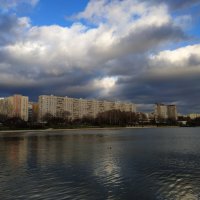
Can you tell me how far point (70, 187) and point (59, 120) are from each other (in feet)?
553

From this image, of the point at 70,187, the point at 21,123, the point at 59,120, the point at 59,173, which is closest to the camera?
the point at 70,187

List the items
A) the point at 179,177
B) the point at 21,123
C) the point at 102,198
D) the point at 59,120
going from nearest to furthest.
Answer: the point at 102,198 < the point at 179,177 < the point at 21,123 < the point at 59,120

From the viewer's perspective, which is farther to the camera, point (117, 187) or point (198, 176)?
point (198, 176)

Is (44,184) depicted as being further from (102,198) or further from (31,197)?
(102,198)

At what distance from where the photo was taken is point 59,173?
799 inches

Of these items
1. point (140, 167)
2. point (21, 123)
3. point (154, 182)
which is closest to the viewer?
point (154, 182)

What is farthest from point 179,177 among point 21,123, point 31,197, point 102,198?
point 21,123

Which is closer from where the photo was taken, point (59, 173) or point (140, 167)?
point (59, 173)

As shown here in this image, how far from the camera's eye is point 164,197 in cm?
1387

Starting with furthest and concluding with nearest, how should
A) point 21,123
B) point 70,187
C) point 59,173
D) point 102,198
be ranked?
point 21,123, point 59,173, point 70,187, point 102,198

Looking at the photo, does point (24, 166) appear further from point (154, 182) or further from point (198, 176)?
point (198, 176)

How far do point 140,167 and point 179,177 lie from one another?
4453 mm

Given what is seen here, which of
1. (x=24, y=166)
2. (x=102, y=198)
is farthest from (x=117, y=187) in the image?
(x=24, y=166)

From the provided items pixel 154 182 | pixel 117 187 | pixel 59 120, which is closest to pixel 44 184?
pixel 117 187
